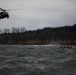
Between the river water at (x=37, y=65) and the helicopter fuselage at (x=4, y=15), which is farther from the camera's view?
the helicopter fuselage at (x=4, y=15)

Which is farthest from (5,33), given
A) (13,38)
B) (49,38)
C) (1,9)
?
(1,9)

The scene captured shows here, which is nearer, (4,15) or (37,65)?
(37,65)

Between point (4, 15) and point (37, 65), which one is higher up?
point (4, 15)

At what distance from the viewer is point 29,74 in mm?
22641

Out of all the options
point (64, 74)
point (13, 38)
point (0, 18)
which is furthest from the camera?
point (13, 38)

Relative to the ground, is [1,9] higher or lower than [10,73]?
higher

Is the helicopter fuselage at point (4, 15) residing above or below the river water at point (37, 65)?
above

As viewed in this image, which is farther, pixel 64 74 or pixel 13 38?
pixel 13 38

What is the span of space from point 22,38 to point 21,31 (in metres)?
6.53

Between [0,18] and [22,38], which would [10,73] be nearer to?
[0,18]

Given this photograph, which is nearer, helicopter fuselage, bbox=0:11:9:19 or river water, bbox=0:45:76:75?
river water, bbox=0:45:76:75

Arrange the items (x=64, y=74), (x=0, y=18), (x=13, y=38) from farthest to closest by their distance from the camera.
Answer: (x=13, y=38), (x=0, y=18), (x=64, y=74)

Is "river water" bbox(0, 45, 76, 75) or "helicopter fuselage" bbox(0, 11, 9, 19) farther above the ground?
"helicopter fuselage" bbox(0, 11, 9, 19)

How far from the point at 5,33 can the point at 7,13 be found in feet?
541
